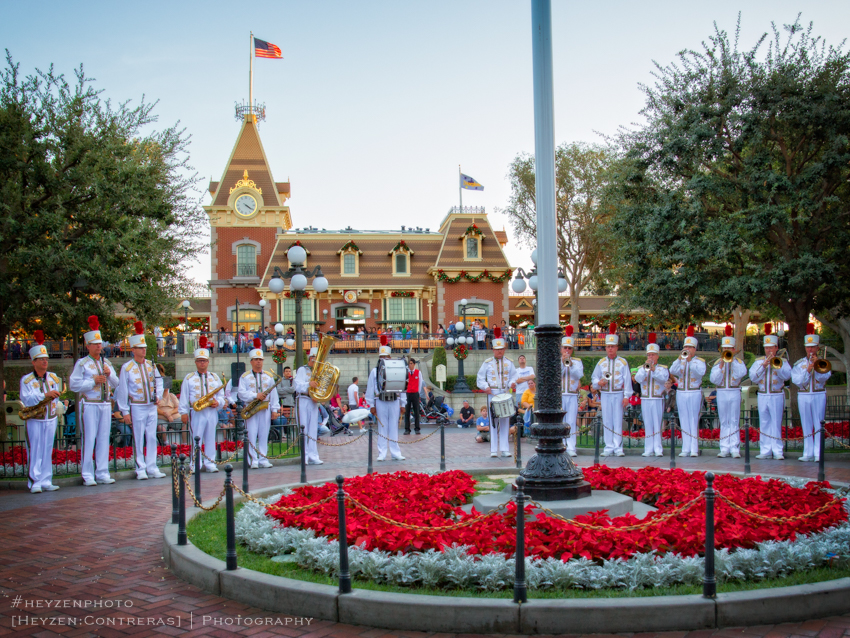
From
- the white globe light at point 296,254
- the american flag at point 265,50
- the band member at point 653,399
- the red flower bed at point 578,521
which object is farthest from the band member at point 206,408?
the american flag at point 265,50

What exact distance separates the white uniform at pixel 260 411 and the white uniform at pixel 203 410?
0.48 meters

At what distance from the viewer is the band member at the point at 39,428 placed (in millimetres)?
10727

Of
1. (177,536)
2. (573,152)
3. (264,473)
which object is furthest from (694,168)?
(573,152)

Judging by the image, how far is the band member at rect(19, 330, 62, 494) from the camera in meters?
10.7

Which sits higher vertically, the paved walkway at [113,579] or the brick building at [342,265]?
the brick building at [342,265]

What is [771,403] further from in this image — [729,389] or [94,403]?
[94,403]

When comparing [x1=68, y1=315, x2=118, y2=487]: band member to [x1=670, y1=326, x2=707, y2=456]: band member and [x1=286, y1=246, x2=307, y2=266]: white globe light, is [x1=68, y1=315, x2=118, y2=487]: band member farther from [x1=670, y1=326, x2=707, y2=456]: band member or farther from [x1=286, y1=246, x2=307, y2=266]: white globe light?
[x1=670, y1=326, x2=707, y2=456]: band member

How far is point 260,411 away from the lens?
1295 centimetres

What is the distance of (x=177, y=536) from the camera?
667 cm

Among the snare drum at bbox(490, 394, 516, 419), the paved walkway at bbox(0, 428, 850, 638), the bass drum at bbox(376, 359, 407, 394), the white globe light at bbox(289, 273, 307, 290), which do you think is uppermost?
the white globe light at bbox(289, 273, 307, 290)

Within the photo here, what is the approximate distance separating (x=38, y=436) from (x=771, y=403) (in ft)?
42.6

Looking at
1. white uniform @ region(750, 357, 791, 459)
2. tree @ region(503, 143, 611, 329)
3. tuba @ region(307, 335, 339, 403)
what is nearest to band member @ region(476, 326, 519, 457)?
tuba @ region(307, 335, 339, 403)

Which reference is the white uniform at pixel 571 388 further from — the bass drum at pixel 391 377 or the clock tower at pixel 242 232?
the clock tower at pixel 242 232

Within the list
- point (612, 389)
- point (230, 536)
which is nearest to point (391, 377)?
point (612, 389)
